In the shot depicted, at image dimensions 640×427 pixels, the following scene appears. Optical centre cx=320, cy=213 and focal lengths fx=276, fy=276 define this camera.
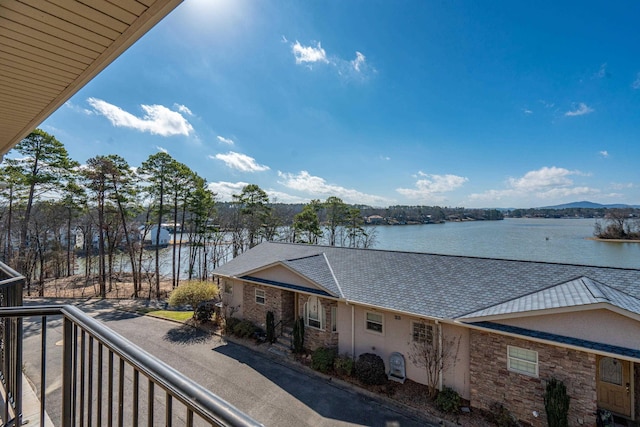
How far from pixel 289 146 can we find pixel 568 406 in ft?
76.5

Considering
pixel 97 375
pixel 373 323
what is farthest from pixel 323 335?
pixel 97 375

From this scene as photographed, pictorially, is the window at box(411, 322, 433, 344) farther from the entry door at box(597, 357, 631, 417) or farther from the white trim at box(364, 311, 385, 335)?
the entry door at box(597, 357, 631, 417)

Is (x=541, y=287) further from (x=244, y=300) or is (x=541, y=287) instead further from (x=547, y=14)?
(x=244, y=300)

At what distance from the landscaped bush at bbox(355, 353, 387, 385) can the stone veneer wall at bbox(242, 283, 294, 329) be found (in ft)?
15.7

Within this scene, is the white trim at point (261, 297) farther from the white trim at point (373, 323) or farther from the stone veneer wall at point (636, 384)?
the stone veneer wall at point (636, 384)

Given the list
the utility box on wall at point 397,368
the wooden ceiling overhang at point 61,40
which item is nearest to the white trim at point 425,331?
the utility box on wall at point 397,368

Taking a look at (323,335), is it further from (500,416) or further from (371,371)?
(500,416)

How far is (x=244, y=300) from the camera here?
15.3m

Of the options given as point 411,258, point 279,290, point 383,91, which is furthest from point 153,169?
point 411,258

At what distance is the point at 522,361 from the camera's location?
27.1ft

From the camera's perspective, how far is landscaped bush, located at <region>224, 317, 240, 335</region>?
572 inches

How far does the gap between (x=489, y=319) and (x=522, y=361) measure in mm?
1470

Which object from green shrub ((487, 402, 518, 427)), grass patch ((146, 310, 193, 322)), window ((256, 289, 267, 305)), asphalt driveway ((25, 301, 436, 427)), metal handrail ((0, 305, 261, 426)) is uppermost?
metal handrail ((0, 305, 261, 426))

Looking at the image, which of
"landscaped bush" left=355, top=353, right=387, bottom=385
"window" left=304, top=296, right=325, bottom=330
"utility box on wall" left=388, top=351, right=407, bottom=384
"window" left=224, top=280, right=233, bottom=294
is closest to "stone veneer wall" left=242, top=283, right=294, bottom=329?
"window" left=224, top=280, right=233, bottom=294
